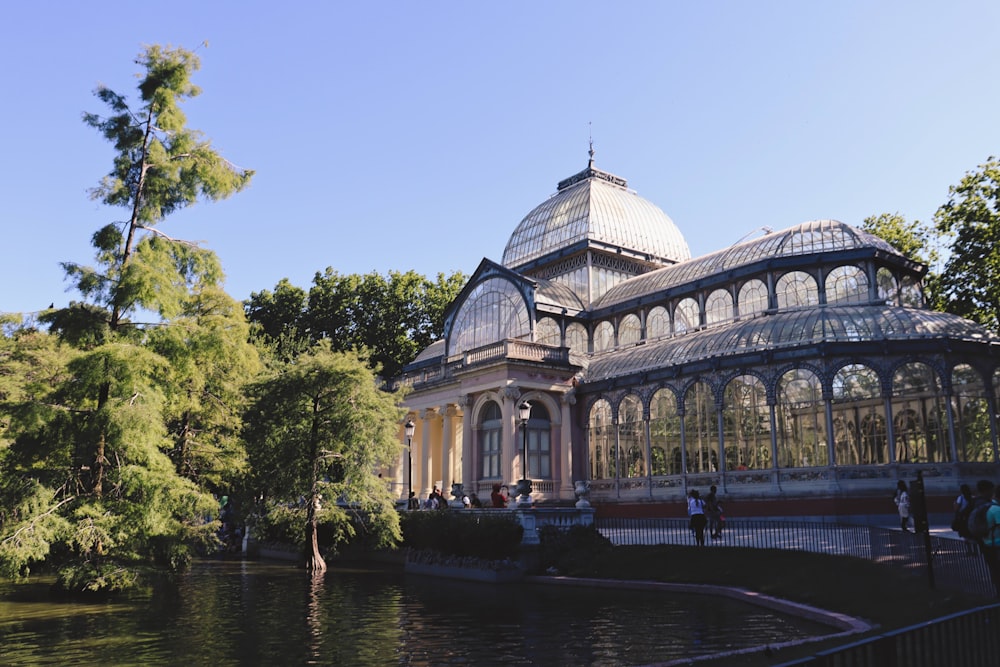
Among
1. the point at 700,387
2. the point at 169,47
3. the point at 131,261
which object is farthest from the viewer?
the point at 700,387

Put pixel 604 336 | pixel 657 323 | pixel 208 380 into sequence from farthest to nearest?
pixel 604 336, pixel 657 323, pixel 208 380

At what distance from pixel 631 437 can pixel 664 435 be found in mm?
2004

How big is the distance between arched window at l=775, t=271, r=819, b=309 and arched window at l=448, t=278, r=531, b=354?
12.8 meters

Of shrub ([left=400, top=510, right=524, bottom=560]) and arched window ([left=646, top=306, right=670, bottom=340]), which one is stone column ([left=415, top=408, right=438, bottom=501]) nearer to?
arched window ([left=646, top=306, right=670, bottom=340])

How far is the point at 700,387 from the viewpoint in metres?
32.6

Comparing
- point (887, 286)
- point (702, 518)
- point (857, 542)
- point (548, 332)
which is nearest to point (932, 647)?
point (857, 542)

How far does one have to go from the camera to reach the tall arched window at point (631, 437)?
3484cm

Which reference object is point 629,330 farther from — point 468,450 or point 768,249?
point 468,450

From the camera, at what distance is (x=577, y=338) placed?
1720 inches

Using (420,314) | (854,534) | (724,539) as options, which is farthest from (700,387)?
(420,314)

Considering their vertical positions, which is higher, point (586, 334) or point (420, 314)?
point (420, 314)

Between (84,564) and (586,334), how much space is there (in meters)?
30.4

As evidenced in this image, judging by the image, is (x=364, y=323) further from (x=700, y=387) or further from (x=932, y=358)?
(x=932, y=358)

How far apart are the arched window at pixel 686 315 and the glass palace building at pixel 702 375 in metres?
0.08
